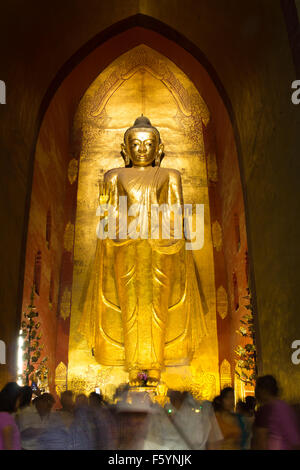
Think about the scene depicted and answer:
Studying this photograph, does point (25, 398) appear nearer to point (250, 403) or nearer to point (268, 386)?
point (268, 386)

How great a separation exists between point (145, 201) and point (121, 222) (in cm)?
48

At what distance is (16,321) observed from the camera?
230 inches

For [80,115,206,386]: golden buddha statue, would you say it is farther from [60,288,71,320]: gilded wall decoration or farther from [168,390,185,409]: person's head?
[168,390,185,409]: person's head

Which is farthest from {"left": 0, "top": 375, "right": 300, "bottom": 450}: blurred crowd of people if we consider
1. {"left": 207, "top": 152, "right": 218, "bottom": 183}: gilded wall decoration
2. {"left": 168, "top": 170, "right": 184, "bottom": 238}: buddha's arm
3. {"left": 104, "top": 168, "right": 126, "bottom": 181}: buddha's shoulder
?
{"left": 207, "top": 152, "right": 218, "bottom": 183}: gilded wall decoration

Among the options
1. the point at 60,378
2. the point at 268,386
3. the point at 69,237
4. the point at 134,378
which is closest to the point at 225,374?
the point at 134,378

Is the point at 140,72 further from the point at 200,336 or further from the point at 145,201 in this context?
the point at 200,336

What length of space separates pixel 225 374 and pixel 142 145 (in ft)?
12.2

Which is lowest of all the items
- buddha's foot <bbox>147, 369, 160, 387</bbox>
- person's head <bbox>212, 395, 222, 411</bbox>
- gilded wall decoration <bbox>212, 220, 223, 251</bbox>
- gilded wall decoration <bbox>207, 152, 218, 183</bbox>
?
buddha's foot <bbox>147, 369, 160, 387</bbox>

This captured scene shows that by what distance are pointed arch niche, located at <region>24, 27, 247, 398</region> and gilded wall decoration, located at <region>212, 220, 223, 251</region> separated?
2 centimetres

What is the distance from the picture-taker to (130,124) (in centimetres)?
948

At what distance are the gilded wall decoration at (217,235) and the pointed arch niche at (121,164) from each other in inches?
0.7

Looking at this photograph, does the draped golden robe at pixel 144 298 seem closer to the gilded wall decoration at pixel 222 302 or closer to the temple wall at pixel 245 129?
the gilded wall decoration at pixel 222 302

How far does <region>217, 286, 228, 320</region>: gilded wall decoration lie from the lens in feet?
→ 27.5
